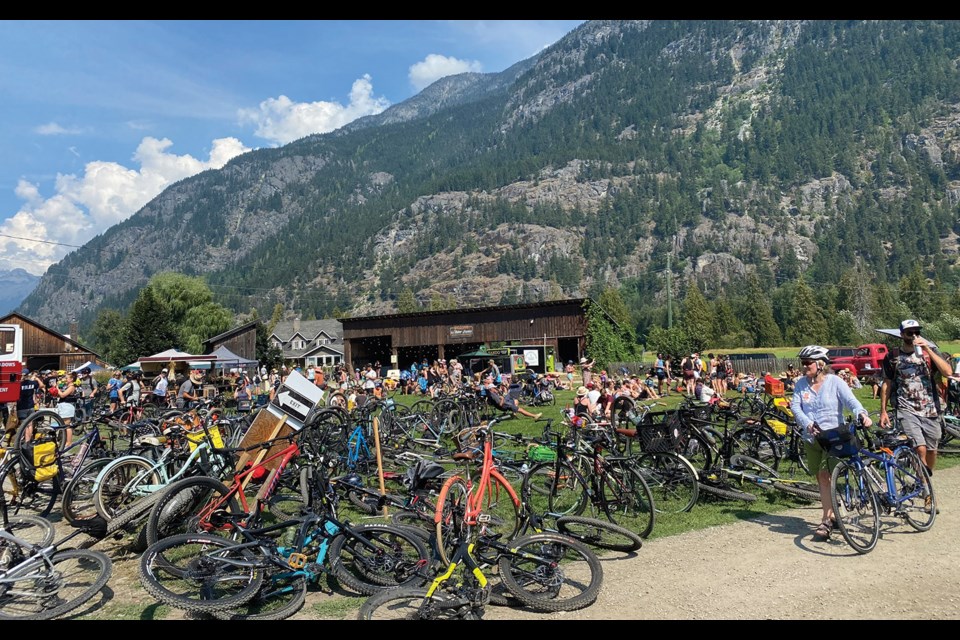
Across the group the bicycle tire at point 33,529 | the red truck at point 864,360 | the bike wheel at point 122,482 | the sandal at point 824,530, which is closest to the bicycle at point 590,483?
the sandal at point 824,530

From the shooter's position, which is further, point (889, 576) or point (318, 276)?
point (318, 276)

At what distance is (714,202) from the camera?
185375 mm

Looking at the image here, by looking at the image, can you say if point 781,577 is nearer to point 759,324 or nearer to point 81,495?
point 81,495

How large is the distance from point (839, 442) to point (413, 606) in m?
4.21

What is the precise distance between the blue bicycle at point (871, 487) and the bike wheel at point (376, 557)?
3733 millimetres

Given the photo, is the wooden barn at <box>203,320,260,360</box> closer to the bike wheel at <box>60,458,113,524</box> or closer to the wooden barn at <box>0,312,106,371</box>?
the wooden barn at <box>0,312,106,371</box>

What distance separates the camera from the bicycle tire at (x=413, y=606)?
4.07 metres

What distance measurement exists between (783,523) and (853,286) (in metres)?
90.3

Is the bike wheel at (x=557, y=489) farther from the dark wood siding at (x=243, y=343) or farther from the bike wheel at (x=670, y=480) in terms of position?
the dark wood siding at (x=243, y=343)

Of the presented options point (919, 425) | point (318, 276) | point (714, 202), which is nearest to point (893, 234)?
point (714, 202)

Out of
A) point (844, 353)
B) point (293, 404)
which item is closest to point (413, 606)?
point (293, 404)

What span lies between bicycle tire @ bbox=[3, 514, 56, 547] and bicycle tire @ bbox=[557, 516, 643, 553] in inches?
189
